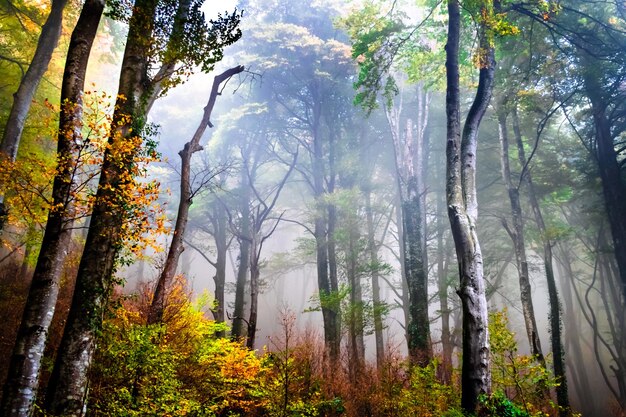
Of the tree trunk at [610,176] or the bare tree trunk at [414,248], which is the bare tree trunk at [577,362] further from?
the bare tree trunk at [414,248]

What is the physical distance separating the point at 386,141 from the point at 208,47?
50.6 ft

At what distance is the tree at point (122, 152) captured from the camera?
4527 mm

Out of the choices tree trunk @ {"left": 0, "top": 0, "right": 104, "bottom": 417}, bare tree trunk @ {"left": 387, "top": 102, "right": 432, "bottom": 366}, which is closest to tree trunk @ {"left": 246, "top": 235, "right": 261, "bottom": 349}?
bare tree trunk @ {"left": 387, "top": 102, "right": 432, "bottom": 366}

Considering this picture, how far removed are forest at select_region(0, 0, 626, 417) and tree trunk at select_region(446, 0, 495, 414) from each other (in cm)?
3

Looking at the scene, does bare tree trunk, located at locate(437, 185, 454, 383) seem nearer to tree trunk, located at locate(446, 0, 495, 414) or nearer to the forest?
the forest

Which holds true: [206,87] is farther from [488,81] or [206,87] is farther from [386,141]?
[488,81]

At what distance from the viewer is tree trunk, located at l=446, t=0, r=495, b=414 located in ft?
16.7

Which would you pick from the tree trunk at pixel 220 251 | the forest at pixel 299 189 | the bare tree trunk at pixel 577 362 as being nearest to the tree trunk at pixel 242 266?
the forest at pixel 299 189

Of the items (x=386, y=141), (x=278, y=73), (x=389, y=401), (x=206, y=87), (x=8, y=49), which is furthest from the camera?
(x=206, y=87)

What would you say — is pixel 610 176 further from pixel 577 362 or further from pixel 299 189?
pixel 299 189

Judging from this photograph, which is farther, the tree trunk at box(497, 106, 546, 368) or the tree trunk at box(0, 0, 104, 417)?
the tree trunk at box(497, 106, 546, 368)

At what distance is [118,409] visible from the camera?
15.2ft

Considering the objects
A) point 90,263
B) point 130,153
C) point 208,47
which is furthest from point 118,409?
point 208,47

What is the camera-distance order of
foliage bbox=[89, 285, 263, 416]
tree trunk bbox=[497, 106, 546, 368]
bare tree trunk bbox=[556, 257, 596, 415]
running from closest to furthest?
foliage bbox=[89, 285, 263, 416], tree trunk bbox=[497, 106, 546, 368], bare tree trunk bbox=[556, 257, 596, 415]
